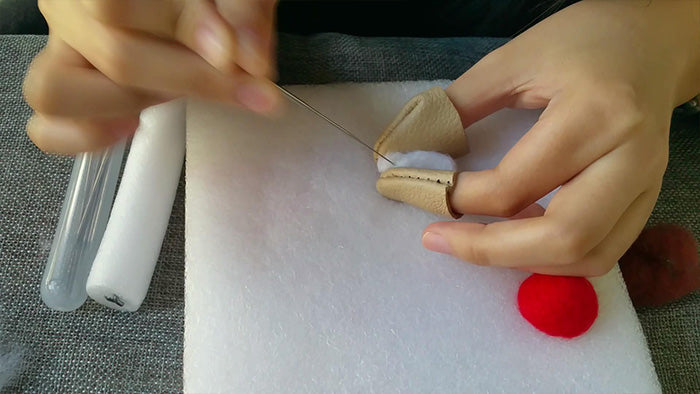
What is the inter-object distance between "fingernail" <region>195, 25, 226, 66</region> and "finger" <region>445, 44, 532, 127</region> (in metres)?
0.20

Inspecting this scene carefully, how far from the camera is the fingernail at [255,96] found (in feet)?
1.31

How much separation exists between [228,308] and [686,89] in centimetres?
41

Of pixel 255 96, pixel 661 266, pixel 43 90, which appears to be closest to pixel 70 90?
pixel 43 90

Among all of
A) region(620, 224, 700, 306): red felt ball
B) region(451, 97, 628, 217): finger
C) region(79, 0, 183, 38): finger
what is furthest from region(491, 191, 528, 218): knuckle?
region(79, 0, 183, 38): finger

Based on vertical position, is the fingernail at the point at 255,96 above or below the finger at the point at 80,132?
above

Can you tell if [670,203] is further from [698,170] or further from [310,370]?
[310,370]

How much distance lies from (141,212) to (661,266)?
1.43 feet

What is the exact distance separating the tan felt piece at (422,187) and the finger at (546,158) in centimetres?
2

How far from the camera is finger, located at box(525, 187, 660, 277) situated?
1.45 ft

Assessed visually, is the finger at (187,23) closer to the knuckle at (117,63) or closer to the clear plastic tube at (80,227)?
the knuckle at (117,63)

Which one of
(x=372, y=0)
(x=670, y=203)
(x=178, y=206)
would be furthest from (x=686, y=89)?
(x=178, y=206)

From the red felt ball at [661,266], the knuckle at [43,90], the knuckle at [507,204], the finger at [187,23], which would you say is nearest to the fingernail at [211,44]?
the finger at [187,23]

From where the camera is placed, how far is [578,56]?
0.45 metres

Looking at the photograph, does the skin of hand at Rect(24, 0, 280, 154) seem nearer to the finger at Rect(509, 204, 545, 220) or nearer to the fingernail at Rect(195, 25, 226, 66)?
the fingernail at Rect(195, 25, 226, 66)
